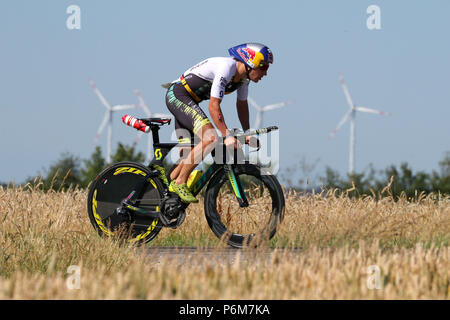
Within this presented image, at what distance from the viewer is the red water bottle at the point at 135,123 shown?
30.5 feet

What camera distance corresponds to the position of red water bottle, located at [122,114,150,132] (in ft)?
30.5

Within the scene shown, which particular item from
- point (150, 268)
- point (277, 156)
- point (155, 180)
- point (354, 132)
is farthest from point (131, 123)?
point (354, 132)

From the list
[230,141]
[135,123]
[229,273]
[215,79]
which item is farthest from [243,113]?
[229,273]

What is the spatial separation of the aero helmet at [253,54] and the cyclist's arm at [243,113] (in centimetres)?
67

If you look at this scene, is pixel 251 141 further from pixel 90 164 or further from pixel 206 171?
pixel 90 164

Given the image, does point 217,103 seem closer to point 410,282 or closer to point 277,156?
point 277,156

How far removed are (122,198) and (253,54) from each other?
2750 millimetres

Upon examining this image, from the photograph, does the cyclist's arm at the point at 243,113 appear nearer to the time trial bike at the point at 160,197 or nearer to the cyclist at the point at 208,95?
the cyclist at the point at 208,95

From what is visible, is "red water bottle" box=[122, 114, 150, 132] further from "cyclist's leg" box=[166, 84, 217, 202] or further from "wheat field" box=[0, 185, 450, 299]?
"wheat field" box=[0, 185, 450, 299]

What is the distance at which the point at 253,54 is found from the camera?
8.52 m

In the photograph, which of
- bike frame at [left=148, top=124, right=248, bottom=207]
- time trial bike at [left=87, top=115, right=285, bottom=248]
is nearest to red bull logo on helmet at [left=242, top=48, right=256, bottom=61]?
time trial bike at [left=87, top=115, right=285, bottom=248]

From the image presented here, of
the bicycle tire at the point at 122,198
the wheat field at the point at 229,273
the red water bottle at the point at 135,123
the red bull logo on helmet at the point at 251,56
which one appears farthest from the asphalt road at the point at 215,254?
the red bull logo on helmet at the point at 251,56

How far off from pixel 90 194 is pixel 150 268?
9.99 ft

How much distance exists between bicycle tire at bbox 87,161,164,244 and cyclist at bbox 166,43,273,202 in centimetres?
49
